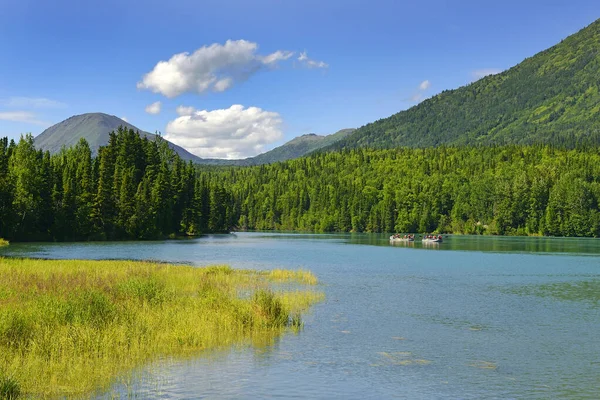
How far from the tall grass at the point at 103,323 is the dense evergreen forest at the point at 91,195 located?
260ft

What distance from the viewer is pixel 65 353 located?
2234cm

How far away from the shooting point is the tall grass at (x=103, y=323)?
20.5 metres

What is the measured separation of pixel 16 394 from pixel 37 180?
364 feet

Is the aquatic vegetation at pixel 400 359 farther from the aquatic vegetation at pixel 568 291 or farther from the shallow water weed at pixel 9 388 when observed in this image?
the aquatic vegetation at pixel 568 291

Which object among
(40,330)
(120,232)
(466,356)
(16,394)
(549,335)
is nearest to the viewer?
(16,394)

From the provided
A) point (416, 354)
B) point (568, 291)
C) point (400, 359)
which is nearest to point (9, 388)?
point (400, 359)

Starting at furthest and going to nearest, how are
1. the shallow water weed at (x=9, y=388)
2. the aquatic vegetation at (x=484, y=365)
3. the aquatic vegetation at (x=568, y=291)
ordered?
the aquatic vegetation at (x=568, y=291) → the aquatic vegetation at (x=484, y=365) → the shallow water weed at (x=9, y=388)

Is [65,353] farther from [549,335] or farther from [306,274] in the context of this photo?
[306,274]

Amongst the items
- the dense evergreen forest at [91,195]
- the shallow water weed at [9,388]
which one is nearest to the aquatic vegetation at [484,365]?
the shallow water weed at [9,388]

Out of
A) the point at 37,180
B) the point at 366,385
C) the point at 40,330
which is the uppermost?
the point at 37,180

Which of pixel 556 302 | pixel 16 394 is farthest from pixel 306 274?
pixel 16 394

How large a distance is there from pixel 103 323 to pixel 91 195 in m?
108

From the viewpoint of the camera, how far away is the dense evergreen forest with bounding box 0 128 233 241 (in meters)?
114

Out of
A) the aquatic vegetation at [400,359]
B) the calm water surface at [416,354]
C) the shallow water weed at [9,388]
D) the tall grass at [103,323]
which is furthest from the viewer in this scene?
the aquatic vegetation at [400,359]
